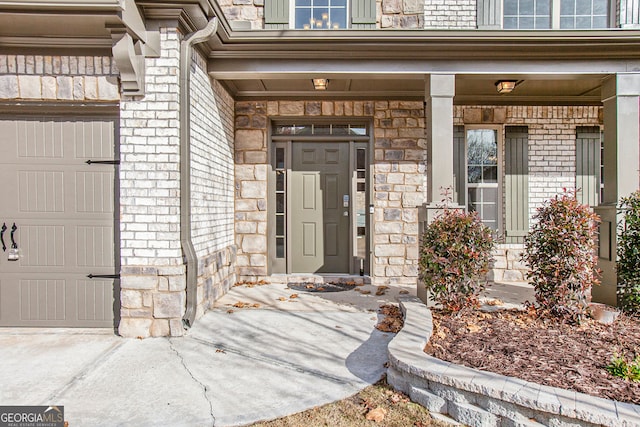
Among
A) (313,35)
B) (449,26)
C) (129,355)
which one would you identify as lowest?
(129,355)

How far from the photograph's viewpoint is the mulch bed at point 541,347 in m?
2.51

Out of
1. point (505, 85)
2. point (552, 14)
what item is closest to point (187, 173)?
point (505, 85)

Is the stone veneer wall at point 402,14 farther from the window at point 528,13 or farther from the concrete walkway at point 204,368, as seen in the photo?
the concrete walkway at point 204,368

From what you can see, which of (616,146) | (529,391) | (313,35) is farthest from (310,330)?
(616,146)

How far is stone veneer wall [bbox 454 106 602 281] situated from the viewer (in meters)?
6.31

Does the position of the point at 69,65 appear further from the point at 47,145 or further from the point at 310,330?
the point at 310,330

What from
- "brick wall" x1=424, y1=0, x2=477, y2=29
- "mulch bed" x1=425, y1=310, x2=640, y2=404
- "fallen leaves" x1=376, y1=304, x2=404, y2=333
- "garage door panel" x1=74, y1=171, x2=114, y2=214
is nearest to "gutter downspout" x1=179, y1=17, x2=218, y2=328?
"garage door panel" x1=74, y1=171, x2=114, y2=214

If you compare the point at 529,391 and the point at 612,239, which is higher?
the point at 612,239

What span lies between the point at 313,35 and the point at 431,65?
1405mm

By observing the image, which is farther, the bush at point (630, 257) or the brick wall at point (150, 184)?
the bush at point (630, 257)

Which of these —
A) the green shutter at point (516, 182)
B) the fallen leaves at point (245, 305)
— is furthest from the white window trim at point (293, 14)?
the fallen leaves at point (245, 305)

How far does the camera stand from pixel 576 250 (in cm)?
365

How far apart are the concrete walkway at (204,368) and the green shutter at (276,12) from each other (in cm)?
394

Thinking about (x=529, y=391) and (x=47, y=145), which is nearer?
(x=529, y=391)
